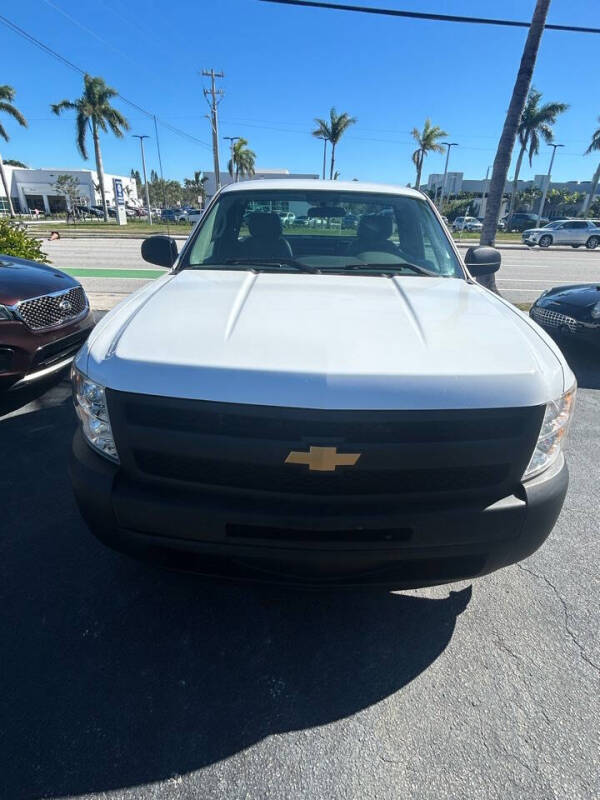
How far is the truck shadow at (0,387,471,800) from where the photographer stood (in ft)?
5.13

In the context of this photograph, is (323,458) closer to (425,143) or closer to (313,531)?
(313,531)

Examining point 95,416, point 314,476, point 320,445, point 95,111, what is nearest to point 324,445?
point 320,445

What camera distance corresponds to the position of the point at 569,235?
27.8m

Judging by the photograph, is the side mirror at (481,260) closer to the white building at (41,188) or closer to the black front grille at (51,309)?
the black front grille at (51,309)

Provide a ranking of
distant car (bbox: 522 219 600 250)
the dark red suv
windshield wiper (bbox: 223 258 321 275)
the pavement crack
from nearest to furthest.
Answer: the pavement crack → windshield wiper (bbox: 223 258 321 275) → the dark red suv → distant car (bbox: 522 219 600 250)

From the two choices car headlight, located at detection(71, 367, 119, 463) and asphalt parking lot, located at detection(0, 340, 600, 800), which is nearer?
asphalt parking lot, located at detection(0, 340, 600, 800)

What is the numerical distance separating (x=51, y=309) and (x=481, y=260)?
3.70 meters

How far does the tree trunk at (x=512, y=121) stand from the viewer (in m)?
8.08

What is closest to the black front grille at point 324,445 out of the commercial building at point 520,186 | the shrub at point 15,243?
the shrub at point 15,243

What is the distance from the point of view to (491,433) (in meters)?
1.58

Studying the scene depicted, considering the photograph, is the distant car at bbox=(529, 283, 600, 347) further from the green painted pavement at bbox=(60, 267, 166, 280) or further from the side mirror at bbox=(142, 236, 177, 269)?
the green painted pavement at bbox=(60, 267, 166, 280)

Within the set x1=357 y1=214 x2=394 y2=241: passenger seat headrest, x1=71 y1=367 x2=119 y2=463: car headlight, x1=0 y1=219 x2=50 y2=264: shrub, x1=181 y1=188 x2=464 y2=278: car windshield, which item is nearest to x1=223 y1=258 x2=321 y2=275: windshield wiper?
x1=181 y1=188 x2=464 y2=278: car windshield

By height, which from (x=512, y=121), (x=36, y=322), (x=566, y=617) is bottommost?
(x=566, y=617)

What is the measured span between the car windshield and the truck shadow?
183 centimetres
